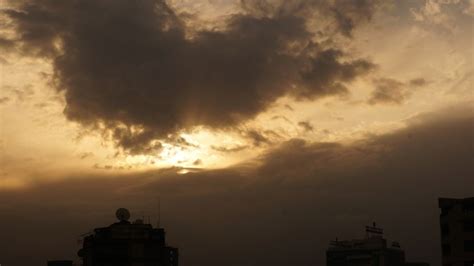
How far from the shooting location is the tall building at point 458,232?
107 m

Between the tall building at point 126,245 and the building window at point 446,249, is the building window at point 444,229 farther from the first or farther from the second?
the tall building at point 126,245

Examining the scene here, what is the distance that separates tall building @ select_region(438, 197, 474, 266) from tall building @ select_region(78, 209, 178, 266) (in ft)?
174

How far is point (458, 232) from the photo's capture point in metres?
109

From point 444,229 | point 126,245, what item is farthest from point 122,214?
point 444,229

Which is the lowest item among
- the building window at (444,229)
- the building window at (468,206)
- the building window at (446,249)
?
the building window at (446,249)

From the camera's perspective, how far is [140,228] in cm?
12488

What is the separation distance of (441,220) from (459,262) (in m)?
9.03

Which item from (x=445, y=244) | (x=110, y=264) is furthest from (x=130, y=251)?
(x=445, y=244)

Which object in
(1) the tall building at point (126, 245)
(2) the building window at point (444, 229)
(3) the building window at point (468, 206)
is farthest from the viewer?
(1) the tall building at point (126, 245)

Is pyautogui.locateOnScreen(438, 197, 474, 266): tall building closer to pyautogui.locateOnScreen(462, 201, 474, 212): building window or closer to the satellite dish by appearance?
pyautogui.locateOnScreen(462, 201, 474, 212): building window

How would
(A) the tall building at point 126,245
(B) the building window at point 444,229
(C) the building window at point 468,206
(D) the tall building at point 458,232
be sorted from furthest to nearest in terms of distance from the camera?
(A) the tall building at point 126,245, (B) the building window at point 444,229, (C) the building window at point 468,206, (D) the tall building at point 458,232

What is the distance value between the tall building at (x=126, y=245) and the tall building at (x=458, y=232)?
2092 inches

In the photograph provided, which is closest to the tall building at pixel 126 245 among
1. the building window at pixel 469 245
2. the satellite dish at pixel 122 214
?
the satellite dish at pixel 122 214

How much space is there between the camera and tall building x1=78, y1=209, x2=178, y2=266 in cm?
12219
